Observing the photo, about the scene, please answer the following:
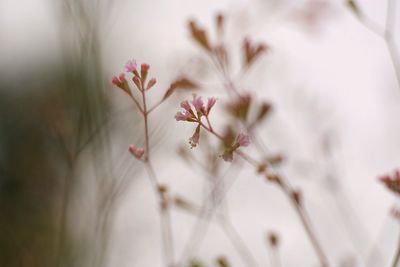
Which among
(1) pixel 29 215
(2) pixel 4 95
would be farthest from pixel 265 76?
(2) pixel 4 95

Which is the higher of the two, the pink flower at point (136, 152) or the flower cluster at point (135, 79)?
the flower cluster at point (135, 79)

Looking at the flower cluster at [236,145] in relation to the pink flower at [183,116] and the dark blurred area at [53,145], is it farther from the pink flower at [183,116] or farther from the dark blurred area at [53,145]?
the dark blurred area at [53,145]

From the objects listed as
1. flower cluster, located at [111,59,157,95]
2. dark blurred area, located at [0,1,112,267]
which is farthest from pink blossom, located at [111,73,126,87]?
dark blurred area, located at [0,1,112,267]

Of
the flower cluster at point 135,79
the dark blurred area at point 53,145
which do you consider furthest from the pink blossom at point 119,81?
the dark blurred area at point 53,145

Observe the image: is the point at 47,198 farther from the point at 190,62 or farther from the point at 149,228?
the point at 190,62

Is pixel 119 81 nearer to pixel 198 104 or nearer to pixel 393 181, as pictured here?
pixel 198 104

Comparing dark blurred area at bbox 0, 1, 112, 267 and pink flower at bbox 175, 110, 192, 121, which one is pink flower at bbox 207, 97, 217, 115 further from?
dark blurred area at bbox 0, 1, 112, 267
